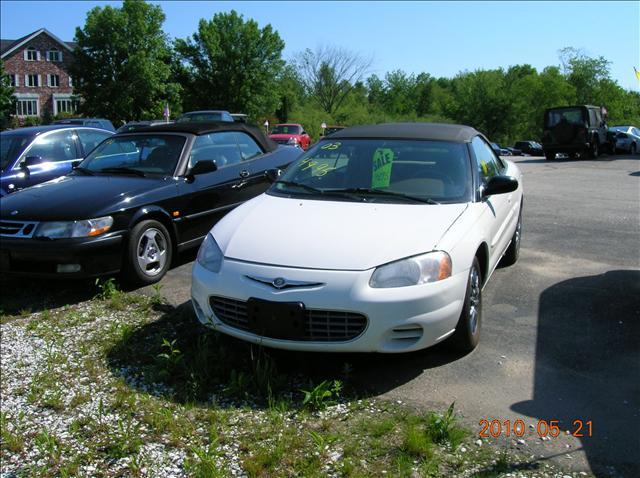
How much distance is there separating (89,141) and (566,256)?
692 centimetres

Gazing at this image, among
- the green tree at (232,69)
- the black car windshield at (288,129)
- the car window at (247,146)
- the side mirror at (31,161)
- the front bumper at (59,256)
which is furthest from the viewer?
the green tree at (232,69)

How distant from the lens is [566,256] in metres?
6.60

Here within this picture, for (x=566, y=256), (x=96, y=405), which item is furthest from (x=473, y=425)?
(x=566, y=256)

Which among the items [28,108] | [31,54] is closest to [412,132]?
[28,108]

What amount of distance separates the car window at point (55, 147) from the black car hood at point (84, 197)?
2.32 metres

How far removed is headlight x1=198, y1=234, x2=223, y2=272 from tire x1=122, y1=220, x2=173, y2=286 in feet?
5.43

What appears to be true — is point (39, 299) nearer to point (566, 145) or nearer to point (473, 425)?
point (473, 425)

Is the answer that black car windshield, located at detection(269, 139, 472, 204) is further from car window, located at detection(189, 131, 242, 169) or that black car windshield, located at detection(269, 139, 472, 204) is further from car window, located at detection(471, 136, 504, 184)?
car window, located at detection(189, 131, 242, 169)

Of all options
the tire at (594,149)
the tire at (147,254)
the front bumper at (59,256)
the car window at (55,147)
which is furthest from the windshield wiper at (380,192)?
the tire at (594,149)

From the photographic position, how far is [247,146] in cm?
753

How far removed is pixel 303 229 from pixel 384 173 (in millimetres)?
1046

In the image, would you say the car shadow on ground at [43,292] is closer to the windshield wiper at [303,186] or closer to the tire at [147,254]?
the tire at [147,254]

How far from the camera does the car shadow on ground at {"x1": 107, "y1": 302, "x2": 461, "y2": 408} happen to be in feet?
11.9

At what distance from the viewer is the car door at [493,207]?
4688mm
